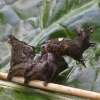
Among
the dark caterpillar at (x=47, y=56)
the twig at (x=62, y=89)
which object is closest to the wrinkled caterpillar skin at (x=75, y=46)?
the dark caterpillar at (x=47, y=56)

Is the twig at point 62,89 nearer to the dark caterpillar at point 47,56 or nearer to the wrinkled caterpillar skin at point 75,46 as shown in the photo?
the dark caterpillar at point 47,56

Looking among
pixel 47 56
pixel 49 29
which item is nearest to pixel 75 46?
pixel 47 56

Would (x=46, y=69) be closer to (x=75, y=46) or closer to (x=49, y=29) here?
(x=75, y=46)

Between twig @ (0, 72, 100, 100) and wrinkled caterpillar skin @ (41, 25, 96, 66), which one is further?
wrinkled caterpillar skin @ (41, 25, 96, 66)

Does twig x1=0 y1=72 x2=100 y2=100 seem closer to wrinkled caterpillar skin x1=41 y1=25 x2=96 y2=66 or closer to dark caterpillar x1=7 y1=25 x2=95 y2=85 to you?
dark caterpillar x1=7 y1=25 x2=95 y2=85

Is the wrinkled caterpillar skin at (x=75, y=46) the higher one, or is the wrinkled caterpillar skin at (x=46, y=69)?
the wrinkled caterpillar skin at (x=75, y=46)

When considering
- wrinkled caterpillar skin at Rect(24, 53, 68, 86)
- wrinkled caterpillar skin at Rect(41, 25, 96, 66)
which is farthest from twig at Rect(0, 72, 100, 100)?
wrinkled caterpillar skin at Rect(41, 25, 96, 66)
